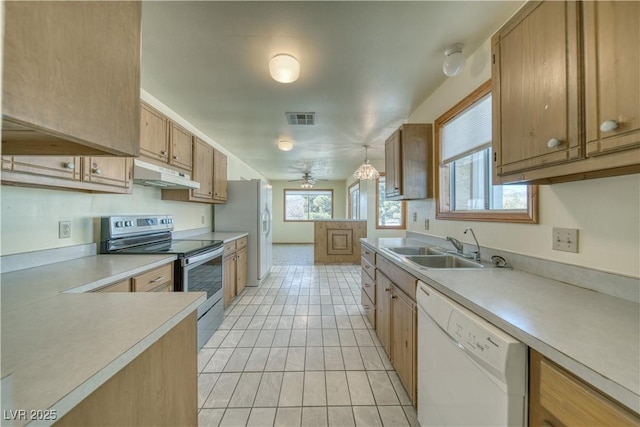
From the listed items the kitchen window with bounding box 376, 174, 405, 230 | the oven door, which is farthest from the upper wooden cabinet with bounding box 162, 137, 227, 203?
the kitchen window with bounding box 376, 174, 405, 230

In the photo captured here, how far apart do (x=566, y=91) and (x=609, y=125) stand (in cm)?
24

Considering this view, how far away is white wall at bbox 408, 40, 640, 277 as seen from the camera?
0.96 metres

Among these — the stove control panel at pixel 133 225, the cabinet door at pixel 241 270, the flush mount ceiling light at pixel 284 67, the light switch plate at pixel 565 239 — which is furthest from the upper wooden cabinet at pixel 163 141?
the light switch plate at pixel 565 239

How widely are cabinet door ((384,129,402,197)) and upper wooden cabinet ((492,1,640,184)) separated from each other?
134cm

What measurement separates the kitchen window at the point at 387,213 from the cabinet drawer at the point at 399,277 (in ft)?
12.1

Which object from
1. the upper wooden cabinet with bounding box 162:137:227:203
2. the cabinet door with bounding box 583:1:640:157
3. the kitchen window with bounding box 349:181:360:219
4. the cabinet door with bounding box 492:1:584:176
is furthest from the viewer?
the kitchen window with bounding box 349:181:360:219

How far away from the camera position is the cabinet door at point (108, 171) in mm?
1587

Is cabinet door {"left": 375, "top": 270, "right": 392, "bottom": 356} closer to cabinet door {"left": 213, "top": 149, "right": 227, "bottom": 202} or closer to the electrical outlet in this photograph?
the electrical outlet

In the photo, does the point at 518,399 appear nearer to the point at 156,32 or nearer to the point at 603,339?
the point at 603,339

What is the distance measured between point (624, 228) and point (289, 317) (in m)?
2.73

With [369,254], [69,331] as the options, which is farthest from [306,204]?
[69,331]

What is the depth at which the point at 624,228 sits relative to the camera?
98 centimetres

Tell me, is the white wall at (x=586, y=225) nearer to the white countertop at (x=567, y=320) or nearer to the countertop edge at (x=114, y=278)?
the white countertop at (x=567, y=320)

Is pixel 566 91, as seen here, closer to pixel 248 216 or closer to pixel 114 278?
pixel 114 278
